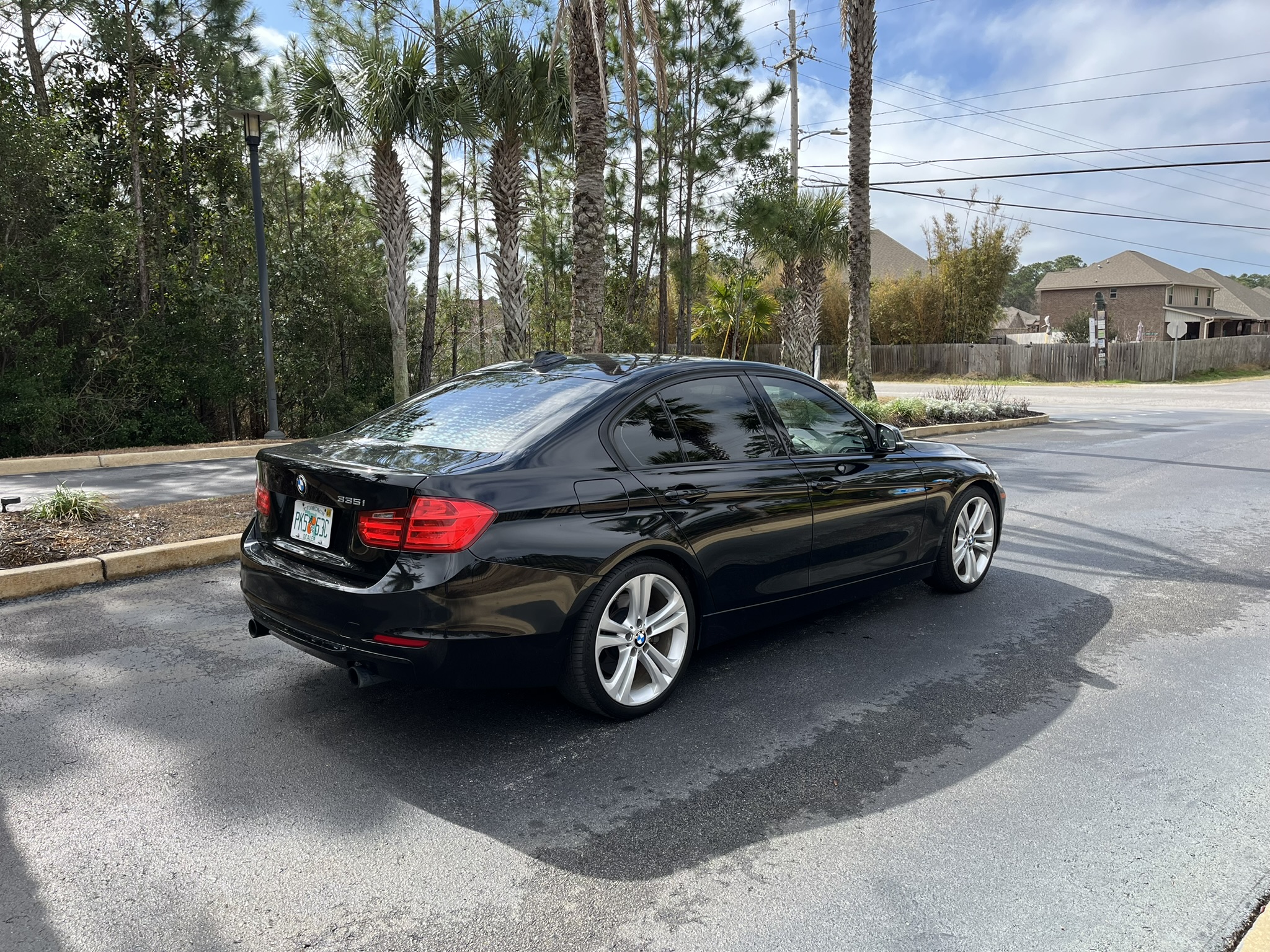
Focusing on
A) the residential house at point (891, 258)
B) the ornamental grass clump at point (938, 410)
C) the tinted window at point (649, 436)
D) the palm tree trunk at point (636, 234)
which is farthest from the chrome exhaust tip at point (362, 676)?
the residential house at point (891, 258)

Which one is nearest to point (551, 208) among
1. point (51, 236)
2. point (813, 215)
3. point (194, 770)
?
point (813, 215)

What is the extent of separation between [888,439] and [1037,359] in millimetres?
43084

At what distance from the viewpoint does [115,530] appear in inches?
275

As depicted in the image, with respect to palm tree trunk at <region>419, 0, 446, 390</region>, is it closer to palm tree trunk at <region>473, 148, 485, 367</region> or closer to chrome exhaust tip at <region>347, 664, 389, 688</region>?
palm tree trunk at <region>473, 148, 485, 367</region>

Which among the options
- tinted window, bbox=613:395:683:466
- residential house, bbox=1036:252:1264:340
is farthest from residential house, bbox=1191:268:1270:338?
tinted window, bbox=613:395:683:466

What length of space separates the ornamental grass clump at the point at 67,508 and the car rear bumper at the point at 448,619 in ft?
14.7

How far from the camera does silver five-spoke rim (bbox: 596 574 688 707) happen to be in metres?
3.80

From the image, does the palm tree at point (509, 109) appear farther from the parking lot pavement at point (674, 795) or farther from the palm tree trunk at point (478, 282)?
the parking lot pavement at point (674, 795)

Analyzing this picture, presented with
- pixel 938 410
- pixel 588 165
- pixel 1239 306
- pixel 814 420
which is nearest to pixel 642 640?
pixel 814 420

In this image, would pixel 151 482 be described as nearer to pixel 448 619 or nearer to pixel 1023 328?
pixel 448 619

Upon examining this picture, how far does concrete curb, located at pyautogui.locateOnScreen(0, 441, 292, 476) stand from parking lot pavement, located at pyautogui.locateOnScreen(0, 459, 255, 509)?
23cm

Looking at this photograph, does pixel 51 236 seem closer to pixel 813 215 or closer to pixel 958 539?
pixel 958 539

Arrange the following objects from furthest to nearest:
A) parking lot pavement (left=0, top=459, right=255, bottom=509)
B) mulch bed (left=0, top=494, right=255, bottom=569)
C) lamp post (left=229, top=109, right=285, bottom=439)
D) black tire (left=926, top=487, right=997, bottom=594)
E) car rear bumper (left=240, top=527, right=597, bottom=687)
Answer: lamp post (left=229, top=109, right=285, bottom=439)
parking lot pavement (left=0, top=459, right=255, bottom=509)
mulch bed (left=0, top=494, right=255, bottom=569)
black tire (left=926, top=487, right=997, bottom=594)
car rear bumper (left=240, top=527, right=597, bottom=687)

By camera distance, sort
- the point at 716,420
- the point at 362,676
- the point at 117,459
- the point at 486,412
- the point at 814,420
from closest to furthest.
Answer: the point at 362,676 → the point at 486,412 → the point at 716,420 → the point at 814,420 → the point at 117,459
